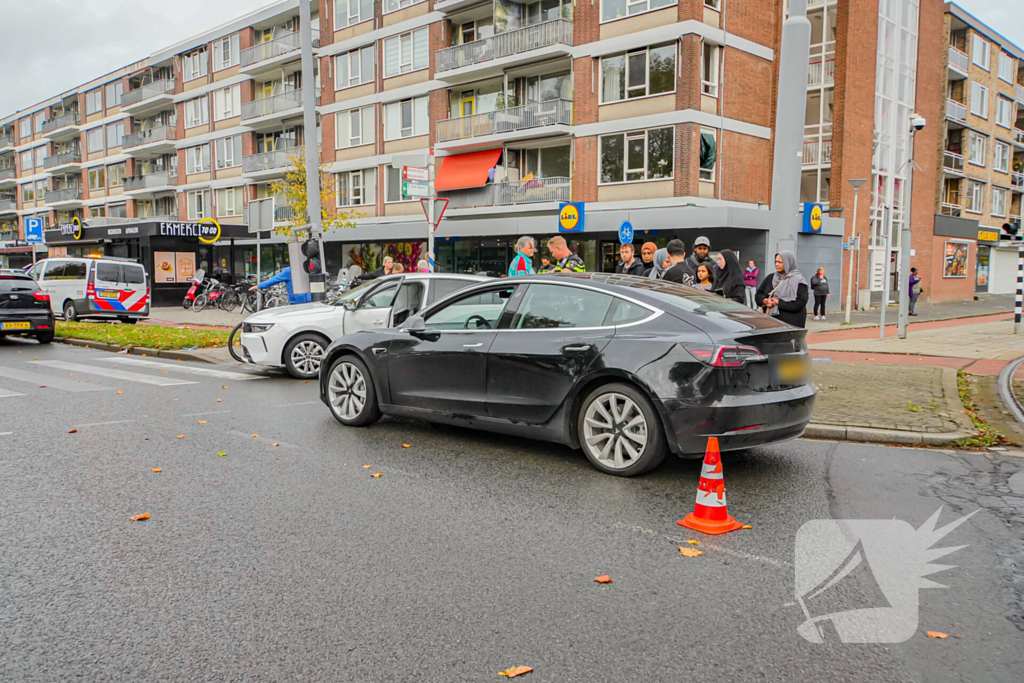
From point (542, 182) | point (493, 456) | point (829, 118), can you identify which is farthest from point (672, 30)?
point (493, 456)

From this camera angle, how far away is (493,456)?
636 centimetres

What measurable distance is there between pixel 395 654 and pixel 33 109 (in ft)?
280

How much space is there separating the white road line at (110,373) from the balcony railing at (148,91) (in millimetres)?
44941

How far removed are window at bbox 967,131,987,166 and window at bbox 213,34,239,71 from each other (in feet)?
140

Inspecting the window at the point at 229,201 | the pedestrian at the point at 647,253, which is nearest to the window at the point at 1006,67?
the window at the point at 229,201

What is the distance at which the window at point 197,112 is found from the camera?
48.8 metres

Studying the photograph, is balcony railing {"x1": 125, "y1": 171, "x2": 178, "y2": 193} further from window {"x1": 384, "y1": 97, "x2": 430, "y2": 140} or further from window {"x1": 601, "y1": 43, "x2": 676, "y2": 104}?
window {"x1": 601, "y1": 43, "x2": 676, "y2": 104}

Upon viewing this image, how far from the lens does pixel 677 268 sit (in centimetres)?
952

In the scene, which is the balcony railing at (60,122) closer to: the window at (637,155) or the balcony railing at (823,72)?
the window at (637,155)

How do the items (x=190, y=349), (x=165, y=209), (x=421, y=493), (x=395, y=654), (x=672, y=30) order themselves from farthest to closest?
(x=165, y=209), (x=672, y=30), (x=190, y=349), (x=421, y=493), (x=395, y=654)

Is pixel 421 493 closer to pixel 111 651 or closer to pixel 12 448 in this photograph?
pixel 111 651

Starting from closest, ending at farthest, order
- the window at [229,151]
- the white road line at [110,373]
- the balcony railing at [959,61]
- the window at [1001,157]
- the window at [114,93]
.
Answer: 1. the white road line at [110,373]
2. the balcony railing at [959,61]
3. the window at [229,151]
4. the window at [1001,157]
5. the window at [114,93]

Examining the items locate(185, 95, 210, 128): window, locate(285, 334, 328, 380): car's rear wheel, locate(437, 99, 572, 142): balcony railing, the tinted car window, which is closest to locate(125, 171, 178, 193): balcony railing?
locate(185, 95, 210, 128): window

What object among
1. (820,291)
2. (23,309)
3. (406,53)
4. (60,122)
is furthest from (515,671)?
(60,122)
